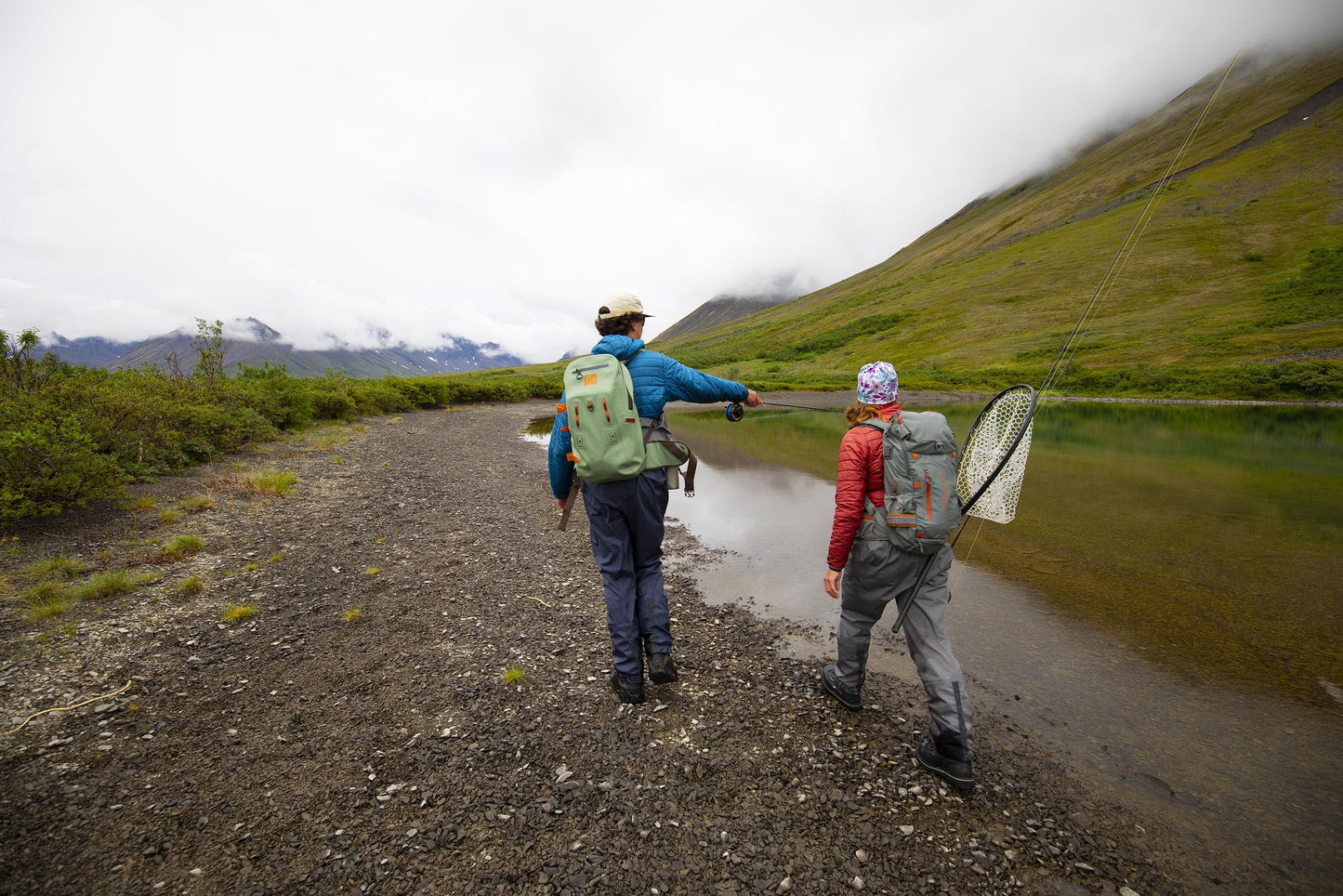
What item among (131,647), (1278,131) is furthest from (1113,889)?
(1278,131)

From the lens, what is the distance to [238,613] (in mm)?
6730

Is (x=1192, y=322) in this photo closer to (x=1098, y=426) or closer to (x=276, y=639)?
(x=1098, y=426)

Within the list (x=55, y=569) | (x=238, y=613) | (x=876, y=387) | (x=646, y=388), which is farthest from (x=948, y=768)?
(x=55, y=569)

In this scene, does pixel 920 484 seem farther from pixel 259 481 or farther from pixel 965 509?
pixel 259 481

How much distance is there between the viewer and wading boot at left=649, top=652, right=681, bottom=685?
5.29 metres

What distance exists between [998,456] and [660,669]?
156 inches

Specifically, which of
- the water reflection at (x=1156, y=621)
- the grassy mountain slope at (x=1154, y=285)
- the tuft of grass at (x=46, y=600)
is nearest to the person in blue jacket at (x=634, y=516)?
the water reflection at (x=1156, y=621)

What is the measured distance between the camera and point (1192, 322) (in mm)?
65250

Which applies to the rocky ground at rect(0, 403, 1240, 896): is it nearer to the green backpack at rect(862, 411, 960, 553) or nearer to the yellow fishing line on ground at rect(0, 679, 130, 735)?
the yellow fishing line on ground at rect(0, 679, 130, 735)

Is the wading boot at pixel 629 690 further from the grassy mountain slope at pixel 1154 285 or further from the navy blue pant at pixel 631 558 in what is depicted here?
the grassy mountain slope at pixel 1154 285

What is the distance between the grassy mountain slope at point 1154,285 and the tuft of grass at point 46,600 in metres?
65.5

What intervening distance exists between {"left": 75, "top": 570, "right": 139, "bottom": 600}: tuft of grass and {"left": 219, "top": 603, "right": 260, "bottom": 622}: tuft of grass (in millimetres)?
1523

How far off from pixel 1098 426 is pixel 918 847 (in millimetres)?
38053

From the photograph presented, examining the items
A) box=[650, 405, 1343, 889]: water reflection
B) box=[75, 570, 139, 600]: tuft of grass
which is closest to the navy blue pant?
box=[650, 405, 1343, 889]: water reflection
